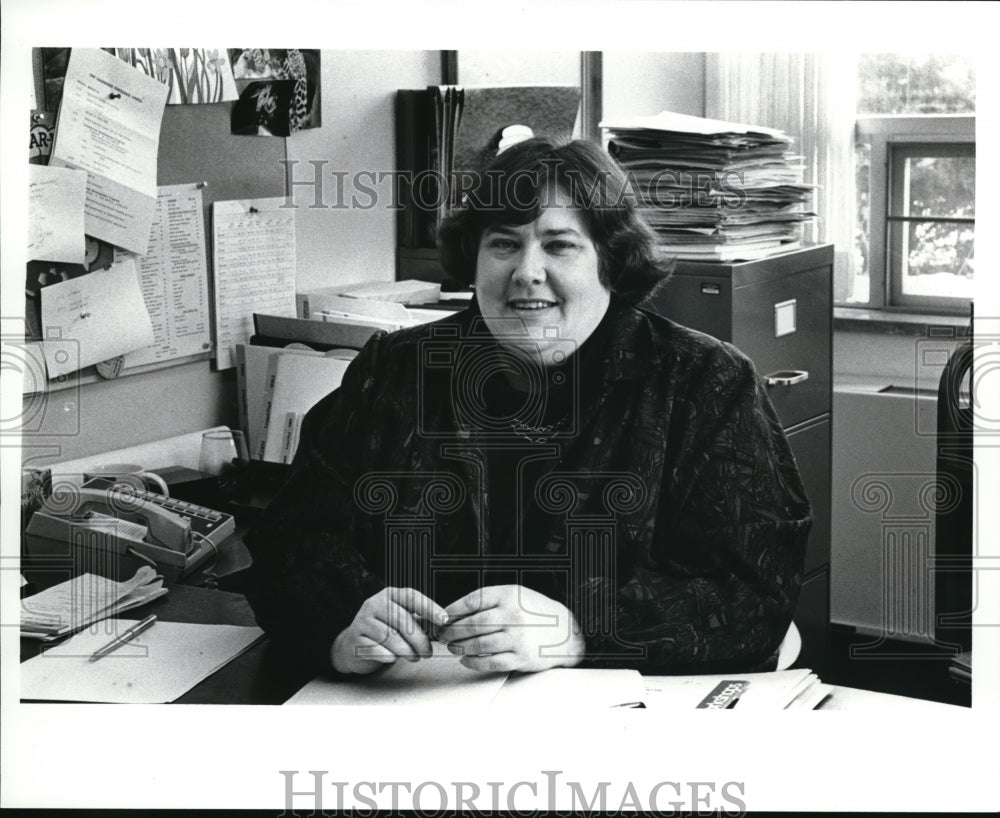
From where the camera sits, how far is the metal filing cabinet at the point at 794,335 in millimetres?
1473

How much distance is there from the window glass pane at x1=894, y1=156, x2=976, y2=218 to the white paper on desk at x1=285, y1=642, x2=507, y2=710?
188 centimetres

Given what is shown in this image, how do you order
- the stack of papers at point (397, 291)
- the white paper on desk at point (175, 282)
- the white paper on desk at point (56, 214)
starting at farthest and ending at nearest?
the white paper on desk at point (175, 282), the white paper on desk at point (56, 214), the stack of papers at point (397, 291)

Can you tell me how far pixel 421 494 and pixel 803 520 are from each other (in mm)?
426

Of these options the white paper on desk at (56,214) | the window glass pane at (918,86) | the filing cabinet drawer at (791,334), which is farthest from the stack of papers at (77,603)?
the window glass pane at (918,86)

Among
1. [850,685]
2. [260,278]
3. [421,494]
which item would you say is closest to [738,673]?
[850,685]

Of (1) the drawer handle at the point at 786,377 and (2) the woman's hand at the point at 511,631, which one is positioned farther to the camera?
(1) the drawer handle at the point at 786,377

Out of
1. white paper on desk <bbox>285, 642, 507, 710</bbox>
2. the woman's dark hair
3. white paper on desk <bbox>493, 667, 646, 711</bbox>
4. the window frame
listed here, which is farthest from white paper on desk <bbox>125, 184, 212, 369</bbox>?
the window frame

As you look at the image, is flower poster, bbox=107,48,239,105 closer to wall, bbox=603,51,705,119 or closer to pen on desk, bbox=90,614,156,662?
wall, bbox=603,51,705,119

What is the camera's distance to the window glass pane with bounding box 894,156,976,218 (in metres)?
2.80

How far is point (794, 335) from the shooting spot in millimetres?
1798

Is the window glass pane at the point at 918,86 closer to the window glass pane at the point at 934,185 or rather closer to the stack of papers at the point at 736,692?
the window glass pane at the point at 934,185

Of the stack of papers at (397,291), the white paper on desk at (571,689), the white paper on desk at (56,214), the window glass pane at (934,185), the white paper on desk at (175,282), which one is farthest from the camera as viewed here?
the window glass pane at (934,185)

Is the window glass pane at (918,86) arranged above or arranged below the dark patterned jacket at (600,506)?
above

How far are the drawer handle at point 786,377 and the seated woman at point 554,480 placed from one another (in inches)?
8.2
